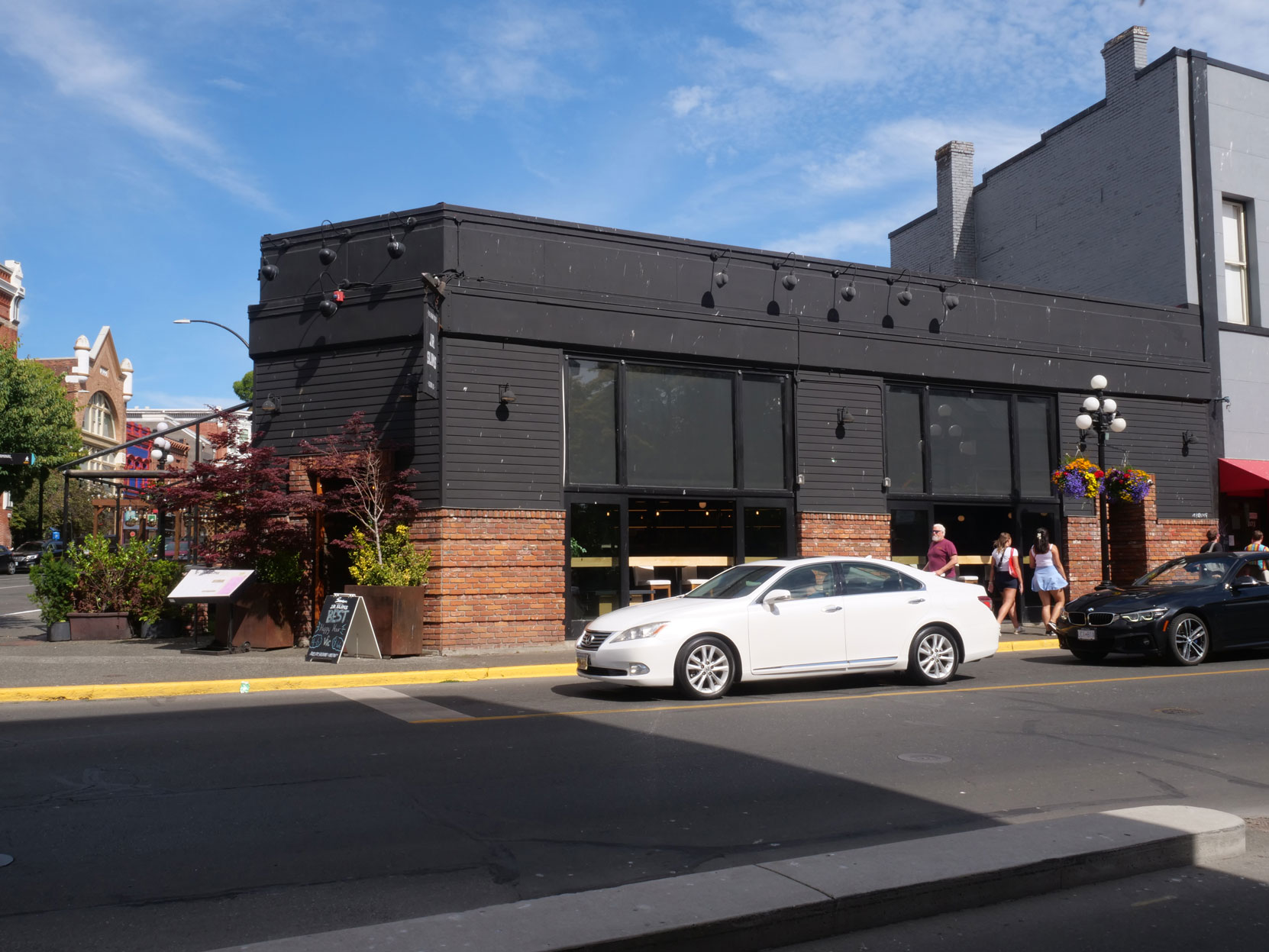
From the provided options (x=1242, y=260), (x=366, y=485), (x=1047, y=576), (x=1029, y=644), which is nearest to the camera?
(x=366, y=485)

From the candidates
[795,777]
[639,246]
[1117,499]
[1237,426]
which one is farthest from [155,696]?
[1237,426]

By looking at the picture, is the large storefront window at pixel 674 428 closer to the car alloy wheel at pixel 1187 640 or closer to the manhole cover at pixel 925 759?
the car alloy wheel at pixel 1187 640

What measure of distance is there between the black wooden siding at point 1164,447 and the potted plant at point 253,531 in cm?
1390

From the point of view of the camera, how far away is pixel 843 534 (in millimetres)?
18094

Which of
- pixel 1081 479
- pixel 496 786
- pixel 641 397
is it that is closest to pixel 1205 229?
pixel 1081 479

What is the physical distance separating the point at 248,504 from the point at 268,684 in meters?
3.97

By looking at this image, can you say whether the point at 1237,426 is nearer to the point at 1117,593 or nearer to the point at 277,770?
the point at 1117,593

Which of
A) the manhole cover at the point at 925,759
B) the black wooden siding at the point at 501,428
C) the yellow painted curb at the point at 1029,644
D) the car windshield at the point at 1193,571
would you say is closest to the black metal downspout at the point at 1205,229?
the yellow painted curb at the point at 1029,644

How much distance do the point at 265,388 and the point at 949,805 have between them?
13250 mm

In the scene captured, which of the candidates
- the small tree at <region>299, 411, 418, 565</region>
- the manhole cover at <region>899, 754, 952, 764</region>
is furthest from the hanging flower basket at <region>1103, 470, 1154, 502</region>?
the manhole cover at <region>899, 754, 952, 764</region>

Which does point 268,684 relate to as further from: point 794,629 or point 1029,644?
point 1029,644

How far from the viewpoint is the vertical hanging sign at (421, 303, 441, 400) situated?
49.0ft

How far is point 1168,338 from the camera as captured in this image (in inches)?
853

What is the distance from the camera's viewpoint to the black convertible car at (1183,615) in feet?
44.3
